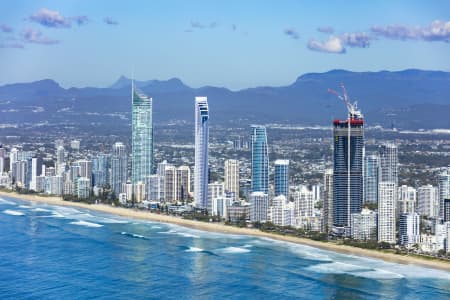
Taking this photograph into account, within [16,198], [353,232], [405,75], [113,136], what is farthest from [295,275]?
[405,75]

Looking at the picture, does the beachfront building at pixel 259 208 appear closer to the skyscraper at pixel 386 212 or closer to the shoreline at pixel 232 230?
the shoreline at pixel 232 230

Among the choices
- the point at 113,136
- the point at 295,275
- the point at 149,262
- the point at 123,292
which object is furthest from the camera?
the point at 113,136

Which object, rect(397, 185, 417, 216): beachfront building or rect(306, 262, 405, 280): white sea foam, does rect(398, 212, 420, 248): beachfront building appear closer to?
rect(397, 185, 417, 216): beachfront building

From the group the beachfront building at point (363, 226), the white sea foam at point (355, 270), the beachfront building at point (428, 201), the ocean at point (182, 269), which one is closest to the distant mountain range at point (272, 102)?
the beachfront building at point (428, 201)

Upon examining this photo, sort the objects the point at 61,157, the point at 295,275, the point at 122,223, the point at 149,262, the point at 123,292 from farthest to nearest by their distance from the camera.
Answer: the point at 61,157 < the point at 122,223 < the point at 149,262 < the point at 295,275 < the point at 123,292

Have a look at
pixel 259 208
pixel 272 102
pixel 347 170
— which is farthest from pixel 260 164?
pixel 272 102

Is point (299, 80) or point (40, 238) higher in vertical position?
point (299, 80)

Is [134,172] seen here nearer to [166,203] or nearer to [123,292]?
[166,203]
